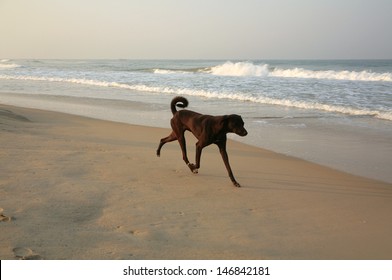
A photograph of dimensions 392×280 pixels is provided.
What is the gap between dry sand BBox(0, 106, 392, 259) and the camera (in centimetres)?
352

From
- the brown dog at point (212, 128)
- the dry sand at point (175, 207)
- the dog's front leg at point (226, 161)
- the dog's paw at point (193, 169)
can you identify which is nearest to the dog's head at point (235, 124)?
the brown dog at point (212, 128)

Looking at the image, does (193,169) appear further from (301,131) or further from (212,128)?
(301,131)

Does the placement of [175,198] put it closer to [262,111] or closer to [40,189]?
[40,189]

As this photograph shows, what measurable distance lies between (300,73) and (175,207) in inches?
1533

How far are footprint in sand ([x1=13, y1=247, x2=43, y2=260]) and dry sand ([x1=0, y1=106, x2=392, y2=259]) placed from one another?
15 millimetres

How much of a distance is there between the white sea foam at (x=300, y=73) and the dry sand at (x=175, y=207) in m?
31.8

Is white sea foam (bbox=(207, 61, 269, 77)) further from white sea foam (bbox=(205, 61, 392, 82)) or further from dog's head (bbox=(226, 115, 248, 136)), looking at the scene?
dog's head (bbox=(226, 115, 248, 136))

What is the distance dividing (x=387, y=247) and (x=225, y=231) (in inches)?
58.7

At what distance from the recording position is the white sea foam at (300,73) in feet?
119

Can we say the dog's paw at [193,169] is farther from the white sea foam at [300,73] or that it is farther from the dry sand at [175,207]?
the white sea foam at [300,73]

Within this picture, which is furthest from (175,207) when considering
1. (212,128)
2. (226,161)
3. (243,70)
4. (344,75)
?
(243,70)

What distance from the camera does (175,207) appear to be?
4.60 m

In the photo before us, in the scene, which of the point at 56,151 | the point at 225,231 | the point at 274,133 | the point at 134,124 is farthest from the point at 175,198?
the point at 134,124

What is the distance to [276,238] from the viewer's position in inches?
152
